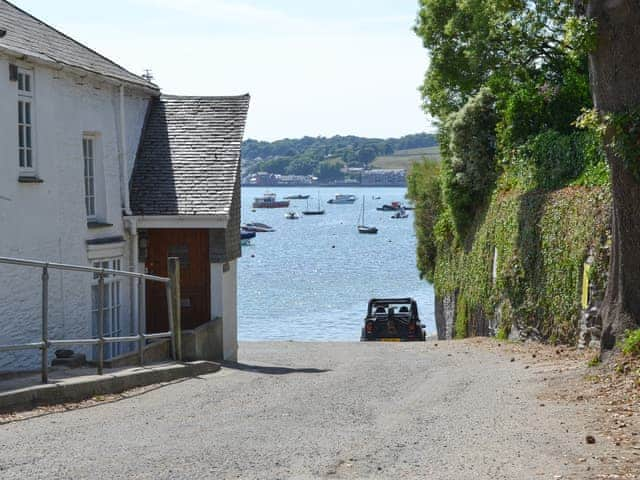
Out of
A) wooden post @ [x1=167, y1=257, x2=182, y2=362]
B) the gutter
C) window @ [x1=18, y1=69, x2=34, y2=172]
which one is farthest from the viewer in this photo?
wooden post @ [x1=167, y1=257, x2=182, y2=362]

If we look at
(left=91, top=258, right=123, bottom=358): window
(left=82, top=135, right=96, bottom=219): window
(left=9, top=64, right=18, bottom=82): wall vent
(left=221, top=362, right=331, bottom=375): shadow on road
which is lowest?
(left=221, top=362, right=331, bottom=375): shadow on road

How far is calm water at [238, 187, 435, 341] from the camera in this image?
6025 cm

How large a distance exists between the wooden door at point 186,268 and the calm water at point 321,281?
90.8 ft

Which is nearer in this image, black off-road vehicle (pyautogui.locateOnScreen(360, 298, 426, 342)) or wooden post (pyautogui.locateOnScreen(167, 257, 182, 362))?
wooden post (pyautogui.locateOnScreen(167, 257, 182, 362))

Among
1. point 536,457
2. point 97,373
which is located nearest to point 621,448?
point 536,457

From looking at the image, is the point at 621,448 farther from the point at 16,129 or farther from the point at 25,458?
the point at 16,129

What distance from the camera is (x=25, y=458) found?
8.82 meters

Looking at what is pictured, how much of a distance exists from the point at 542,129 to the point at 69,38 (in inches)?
538

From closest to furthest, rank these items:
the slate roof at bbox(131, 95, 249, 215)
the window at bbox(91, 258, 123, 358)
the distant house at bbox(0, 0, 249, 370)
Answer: the distant house at bbox(0, 0, 249, 370), the window at bbox(91, 258, 123, 358), the slate roof at bbox(131, 95, 249, 215)

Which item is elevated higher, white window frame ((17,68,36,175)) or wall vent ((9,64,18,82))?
wall vent ((9,64,18,82))

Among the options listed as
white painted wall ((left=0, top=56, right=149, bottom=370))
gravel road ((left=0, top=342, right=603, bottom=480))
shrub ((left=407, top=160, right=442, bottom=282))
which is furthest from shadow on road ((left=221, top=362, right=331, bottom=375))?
shrub ((left=407, top=160, right=442, bottom=282))

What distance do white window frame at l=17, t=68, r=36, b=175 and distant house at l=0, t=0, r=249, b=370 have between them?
2 cm

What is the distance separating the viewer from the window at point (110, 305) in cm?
2038

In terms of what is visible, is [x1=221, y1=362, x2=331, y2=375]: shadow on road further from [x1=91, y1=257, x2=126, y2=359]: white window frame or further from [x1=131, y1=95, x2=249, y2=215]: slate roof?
[x1=131, y1=95, x2=249, y2=215]: slate roof
